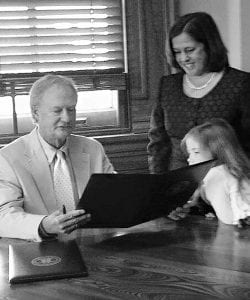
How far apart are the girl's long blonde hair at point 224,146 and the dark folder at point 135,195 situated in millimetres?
212

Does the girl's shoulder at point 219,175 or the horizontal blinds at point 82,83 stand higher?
the horizontal blinds at point 82,83

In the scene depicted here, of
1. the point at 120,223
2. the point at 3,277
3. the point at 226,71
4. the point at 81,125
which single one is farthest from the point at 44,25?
the point at 3,277

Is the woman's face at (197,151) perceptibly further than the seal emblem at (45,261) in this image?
Yes

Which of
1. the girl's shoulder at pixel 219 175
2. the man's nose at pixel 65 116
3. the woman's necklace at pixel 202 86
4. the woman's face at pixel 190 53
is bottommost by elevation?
the girl's shoulder at pixel 219 175

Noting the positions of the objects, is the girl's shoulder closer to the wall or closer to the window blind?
the wall

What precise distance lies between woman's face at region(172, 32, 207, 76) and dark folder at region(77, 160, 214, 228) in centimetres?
79

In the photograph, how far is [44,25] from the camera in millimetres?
3900

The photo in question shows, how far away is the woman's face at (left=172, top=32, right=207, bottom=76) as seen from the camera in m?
2.96

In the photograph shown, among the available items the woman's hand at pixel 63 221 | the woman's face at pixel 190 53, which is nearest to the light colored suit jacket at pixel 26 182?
the woman's hand at pixel 63 221

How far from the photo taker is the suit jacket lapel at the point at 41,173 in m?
2.53

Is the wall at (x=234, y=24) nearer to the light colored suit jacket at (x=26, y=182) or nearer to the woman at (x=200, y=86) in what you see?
the woman at (x=200, y=86)

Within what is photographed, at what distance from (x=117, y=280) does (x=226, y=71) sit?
5.04 feet

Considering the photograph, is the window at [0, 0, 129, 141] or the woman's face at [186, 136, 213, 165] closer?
the woman's face at [186, 136, 213, 165]

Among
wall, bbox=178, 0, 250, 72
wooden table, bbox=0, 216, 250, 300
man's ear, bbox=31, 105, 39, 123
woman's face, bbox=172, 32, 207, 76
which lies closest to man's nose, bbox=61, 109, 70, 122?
man's ear, bbox=31, 105, 39, 123
